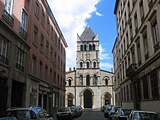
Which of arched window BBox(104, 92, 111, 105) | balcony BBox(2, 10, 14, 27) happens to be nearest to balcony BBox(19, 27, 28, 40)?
balcony BBox(2, 10, 14, 27)

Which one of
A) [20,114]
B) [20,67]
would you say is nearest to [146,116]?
[20,114]

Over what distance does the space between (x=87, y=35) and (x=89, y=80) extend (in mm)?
16737

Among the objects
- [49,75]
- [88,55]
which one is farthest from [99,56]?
[49,75]

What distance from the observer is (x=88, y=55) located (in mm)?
73188

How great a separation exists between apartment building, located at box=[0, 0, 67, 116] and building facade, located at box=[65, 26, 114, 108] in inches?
Result: 1481

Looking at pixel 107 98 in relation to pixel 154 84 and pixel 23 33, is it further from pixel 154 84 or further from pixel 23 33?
pixel 23 33

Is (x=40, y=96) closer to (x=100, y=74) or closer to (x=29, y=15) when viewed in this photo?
(x=29, y=15)

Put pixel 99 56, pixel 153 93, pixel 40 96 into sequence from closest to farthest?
→ pixel 153 93 < pixel 40 96 < pixel 99 56

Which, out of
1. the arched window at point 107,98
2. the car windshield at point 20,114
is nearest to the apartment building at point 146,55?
the car windshield at point 20,114

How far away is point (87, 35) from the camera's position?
77.4 metres

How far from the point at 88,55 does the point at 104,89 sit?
12490 mm

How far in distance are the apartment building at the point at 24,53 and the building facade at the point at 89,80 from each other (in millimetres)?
37611

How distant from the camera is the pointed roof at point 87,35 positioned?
76.0m

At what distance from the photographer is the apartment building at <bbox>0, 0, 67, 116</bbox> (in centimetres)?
1603
